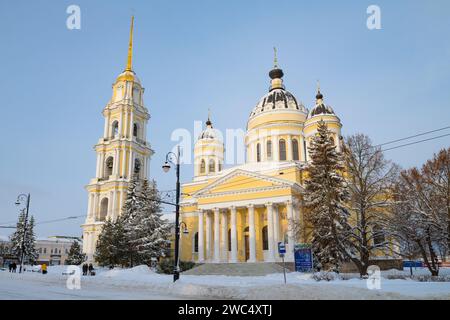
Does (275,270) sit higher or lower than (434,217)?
lower

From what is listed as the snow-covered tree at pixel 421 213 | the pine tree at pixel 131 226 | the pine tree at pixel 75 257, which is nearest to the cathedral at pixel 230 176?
the pine tree at pixel 75 257

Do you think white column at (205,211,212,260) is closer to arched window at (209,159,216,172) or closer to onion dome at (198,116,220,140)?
arched window at (209,159,216,172)

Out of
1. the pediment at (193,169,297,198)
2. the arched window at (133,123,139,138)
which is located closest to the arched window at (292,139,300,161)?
the pediment at (193,169,297,198)

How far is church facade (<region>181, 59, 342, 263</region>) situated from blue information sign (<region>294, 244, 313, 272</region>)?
3.20 m

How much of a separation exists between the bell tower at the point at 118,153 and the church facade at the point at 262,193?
896cm

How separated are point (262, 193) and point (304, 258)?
1096 centimetres

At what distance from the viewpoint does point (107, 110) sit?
52875 millimetres

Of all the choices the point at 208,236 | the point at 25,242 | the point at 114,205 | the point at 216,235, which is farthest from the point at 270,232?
the point at 25,242

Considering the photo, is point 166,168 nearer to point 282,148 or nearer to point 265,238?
point 265,238

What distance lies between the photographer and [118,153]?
49594 millimetres

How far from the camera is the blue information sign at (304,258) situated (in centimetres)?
2425
